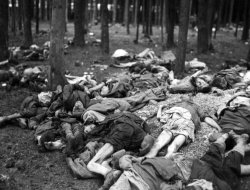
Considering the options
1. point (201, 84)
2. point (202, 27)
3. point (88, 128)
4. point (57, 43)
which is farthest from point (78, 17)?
point (88, 128)

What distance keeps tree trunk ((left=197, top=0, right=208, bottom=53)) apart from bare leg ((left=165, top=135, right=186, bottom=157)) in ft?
26.1

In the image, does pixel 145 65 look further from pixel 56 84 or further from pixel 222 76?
pixel 56 84

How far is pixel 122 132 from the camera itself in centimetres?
491

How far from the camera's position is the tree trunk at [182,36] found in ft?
29.0

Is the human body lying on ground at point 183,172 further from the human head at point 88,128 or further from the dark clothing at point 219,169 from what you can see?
the human head at point 88,128

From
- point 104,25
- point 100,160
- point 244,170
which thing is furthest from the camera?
point 104,25

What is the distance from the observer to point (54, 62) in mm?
7590

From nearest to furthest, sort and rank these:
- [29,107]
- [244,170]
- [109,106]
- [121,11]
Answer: [244,170] → [109,106] → [29,107] → [121,11]

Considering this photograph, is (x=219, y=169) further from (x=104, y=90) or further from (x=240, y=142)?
(x=104, y=90)

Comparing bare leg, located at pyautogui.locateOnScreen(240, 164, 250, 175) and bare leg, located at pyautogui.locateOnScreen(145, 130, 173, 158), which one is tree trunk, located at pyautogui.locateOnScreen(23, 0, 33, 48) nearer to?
bare leg, located at pyautogui.locateOnScreen(145, 130, 173, 158)

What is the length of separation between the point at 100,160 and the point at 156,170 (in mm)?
913

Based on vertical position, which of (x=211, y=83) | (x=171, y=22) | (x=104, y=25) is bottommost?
(x=211, y=83)

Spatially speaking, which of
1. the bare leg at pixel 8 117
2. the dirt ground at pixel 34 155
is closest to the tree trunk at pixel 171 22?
the dirt ground at pixel 34 155

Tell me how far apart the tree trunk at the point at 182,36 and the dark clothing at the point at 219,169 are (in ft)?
16.9
